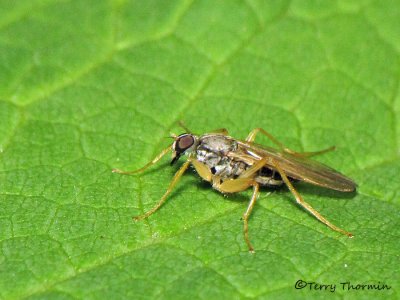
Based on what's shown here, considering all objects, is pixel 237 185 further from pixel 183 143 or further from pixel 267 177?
pixel 183 143

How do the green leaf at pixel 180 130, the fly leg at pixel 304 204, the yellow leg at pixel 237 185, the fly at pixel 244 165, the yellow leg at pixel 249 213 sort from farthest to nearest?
1. the fly at pixel 244 165
2. the yellow leg at pixel 237 185
3. the fly leg at pixel 304 204
4. the yellow leg at pixel 249 213
5. the green leaf at pixel 180 130

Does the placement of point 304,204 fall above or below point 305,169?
below

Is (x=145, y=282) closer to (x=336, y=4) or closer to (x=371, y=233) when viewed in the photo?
(x=371, y=233)

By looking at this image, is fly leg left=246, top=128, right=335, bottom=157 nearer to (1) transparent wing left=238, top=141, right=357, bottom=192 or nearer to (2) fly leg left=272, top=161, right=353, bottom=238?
(1) transparent wing left=238, top=141, right=357, bottom=192

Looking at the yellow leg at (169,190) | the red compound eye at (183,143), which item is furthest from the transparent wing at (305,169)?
the yellow leg at (169,190)

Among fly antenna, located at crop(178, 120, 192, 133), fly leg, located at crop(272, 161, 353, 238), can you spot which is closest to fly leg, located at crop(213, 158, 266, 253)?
fly leg, located at crop(272, 161, 353, 238)

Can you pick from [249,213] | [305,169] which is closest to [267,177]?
[305,169]

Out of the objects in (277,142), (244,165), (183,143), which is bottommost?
(244,165)

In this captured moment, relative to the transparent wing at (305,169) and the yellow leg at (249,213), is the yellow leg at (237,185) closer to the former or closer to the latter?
the yellow leg at (249,213)
